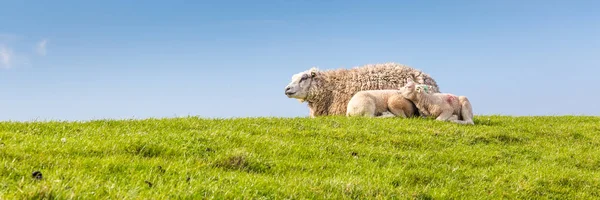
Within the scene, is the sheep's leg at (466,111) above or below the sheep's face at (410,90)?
below

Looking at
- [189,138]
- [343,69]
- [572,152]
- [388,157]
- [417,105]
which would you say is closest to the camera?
[189,138]

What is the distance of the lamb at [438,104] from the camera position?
58.3ft

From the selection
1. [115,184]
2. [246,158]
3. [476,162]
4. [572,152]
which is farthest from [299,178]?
[572,152]

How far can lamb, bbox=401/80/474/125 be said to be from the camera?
17770 mm

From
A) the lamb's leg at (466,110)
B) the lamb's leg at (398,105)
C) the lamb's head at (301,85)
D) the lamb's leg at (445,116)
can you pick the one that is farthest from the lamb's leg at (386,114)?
the lamb's head at (301,85)

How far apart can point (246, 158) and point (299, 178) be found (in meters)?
1.28

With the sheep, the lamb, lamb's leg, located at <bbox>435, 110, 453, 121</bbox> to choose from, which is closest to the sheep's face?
the lamb

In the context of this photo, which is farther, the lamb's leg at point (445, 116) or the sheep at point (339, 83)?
the sheep at point (339, 83)

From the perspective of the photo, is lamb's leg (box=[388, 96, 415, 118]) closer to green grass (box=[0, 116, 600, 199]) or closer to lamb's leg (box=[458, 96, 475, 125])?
green grass (box=[0, 116, 600, 199])

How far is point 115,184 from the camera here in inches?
268

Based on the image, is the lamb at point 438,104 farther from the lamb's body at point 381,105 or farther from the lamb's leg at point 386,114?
the lamb's leg at point 386,114

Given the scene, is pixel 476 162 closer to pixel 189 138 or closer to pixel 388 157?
pixel 388 157

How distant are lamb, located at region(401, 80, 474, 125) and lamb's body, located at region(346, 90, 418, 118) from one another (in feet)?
0.99

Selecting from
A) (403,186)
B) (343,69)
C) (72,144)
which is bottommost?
(403,186)
